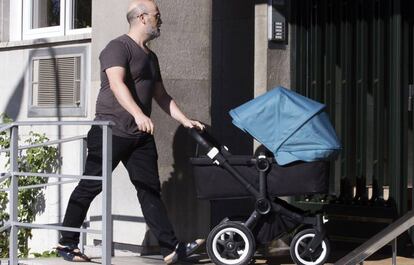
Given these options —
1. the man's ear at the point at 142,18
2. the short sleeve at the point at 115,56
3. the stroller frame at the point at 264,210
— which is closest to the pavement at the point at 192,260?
the stroller frame at the point at 264,210

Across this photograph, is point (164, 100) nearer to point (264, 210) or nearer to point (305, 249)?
point (264, 210)

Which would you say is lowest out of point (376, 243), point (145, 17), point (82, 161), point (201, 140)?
point (376, 243)

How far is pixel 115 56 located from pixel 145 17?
390 mm

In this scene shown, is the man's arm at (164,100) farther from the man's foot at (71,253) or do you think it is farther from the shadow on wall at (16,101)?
the shadow on wall at (16,101)

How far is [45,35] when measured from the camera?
10016 millimetres

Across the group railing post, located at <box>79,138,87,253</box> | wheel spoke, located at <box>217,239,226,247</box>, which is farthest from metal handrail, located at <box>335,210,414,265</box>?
railing post, located at <box>79,138,87,253</box>

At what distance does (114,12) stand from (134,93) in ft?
3.92

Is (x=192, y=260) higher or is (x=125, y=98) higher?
(x=125, y=98)

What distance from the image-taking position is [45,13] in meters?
10.2

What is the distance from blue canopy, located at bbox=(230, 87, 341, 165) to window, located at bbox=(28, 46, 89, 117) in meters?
2.44

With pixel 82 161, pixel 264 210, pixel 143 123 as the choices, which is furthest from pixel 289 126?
pixel 82 161

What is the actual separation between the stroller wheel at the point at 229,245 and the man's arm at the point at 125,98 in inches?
33.9

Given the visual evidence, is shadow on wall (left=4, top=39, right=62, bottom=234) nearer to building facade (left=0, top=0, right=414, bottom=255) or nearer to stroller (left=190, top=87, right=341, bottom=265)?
building facade (left=0, top=0, right=414, bottom=255)

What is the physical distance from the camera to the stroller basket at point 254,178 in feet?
23.4
